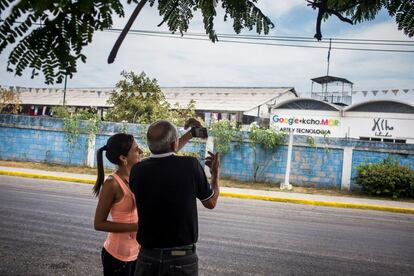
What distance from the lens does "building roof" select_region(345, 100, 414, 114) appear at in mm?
21698

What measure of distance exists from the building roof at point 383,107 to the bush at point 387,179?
27.9 feet

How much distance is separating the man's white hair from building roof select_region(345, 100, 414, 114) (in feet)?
73.0

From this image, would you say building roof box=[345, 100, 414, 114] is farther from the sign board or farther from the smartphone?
the smartphone

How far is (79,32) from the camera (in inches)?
55.6

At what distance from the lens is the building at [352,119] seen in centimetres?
2166

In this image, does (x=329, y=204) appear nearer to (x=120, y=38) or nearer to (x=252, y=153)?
(x=252, y=153)

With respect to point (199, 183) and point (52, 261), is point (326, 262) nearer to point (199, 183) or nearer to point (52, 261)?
point (52, 261)

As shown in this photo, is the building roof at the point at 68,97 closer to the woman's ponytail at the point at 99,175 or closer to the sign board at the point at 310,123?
the sign board at the point at 310,123

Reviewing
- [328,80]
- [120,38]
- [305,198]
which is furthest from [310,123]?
[120,38]

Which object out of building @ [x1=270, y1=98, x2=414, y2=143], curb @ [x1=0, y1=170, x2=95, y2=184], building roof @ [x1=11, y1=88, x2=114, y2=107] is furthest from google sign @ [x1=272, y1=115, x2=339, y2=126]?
curb @ [x1=0, y1=170, x2=95, y2=184]

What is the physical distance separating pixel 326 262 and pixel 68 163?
48.5 feet

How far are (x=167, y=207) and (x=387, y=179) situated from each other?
13422 mm

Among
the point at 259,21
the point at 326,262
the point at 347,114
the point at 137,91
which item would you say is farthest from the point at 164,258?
the point at 347,114

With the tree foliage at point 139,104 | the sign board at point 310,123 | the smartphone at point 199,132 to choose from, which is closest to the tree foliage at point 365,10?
the smartphone at point 199,132
